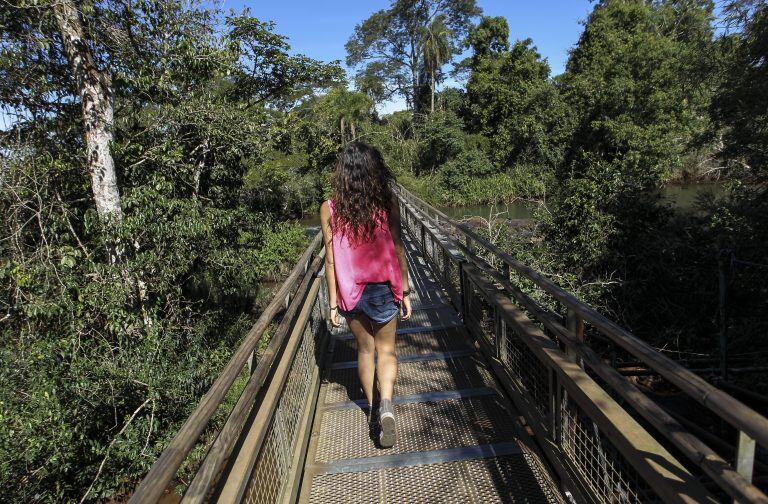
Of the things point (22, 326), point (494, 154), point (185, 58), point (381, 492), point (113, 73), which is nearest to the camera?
point (381, 492)

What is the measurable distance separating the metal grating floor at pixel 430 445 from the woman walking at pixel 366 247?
Answer: 0.23m

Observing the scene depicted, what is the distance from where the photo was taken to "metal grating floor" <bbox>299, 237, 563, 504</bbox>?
7.91ft

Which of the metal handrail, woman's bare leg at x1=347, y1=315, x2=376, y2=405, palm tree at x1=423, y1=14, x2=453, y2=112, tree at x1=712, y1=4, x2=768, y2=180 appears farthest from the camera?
palm tree at x1=423, y1=14, x2=453, y2=112

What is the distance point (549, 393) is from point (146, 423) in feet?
18.6

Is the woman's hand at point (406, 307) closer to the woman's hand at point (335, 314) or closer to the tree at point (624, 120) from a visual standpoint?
the woman's hand at point (335, 314)

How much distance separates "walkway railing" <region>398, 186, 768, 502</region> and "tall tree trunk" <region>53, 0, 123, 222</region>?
18.0 ft

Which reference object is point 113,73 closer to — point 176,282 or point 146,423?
point 176,282

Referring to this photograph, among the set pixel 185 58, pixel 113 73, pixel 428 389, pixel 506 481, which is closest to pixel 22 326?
pixel 113 73

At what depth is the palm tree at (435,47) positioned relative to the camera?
38.2 meters

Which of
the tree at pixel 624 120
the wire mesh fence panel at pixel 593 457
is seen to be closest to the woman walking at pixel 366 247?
the wire mesh fence panel at pixel 593 457

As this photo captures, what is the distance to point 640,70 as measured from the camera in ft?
76.3

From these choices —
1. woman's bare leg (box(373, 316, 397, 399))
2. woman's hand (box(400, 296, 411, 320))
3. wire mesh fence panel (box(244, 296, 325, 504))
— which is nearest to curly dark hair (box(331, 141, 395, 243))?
woman's hand (box(400, 296, 411, 320))

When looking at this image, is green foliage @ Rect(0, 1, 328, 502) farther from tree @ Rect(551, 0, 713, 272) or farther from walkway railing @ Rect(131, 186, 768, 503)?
tree @ Rect(551, 0, 713, 272)

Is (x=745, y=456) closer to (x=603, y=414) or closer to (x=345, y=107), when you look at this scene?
(x=603, y=414)
